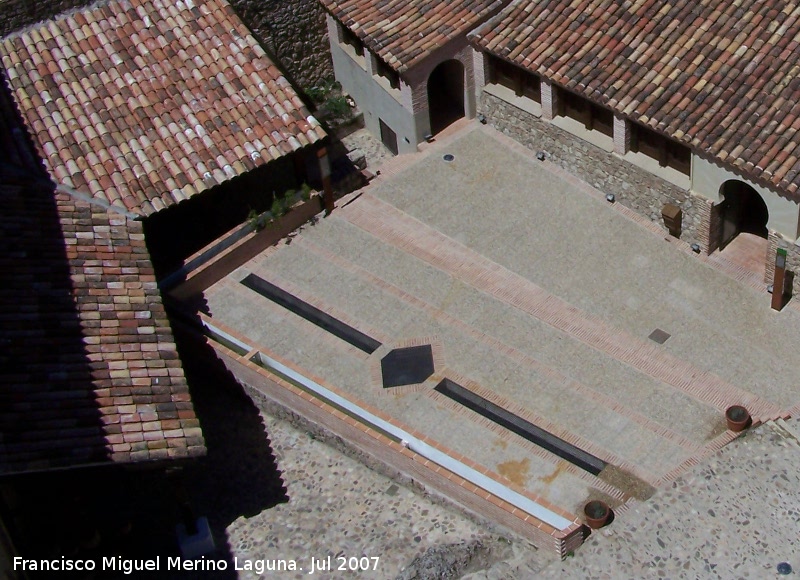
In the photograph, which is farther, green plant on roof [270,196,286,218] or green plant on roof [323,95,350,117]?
green plant on roof [323,95,350,117]

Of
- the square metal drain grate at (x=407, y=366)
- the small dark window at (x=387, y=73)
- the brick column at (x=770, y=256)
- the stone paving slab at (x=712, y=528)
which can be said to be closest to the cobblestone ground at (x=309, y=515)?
the stone paving slab at (x=712, y=528)

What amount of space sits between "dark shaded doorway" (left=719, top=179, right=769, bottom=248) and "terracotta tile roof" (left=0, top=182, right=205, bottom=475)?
1276 cm

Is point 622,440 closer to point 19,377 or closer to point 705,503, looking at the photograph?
point 705,503

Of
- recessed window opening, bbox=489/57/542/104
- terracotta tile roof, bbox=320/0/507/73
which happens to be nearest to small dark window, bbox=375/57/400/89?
terracotta tile roof, bbox=320/0/507/73

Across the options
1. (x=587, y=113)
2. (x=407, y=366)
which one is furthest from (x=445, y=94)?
(x=407, y=366)

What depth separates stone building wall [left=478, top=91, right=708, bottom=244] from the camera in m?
28.0

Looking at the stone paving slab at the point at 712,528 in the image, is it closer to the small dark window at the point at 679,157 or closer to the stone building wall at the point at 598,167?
the stone building wall at the point at 598,167

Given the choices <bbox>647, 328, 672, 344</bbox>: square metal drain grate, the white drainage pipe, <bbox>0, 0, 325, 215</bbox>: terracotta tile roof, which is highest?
<bbox>0, 0, 325, 215</bbox>: terracotta tile roof

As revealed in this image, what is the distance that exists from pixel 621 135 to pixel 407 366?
292 inches

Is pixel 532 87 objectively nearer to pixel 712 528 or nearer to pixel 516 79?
pixel 516 79

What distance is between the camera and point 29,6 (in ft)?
94.0

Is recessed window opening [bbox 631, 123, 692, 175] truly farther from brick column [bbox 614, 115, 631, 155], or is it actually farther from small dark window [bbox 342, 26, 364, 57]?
small dark window [bbox 342, 26, 364, 57]

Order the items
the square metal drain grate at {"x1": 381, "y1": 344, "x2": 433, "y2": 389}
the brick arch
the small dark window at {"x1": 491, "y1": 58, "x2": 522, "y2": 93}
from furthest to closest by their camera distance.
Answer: the brick arch, the small dark window at {"x1": 491, "y1": 58, "x2": 522, "y2": 93}, the square metal drain grate at {"x1": 381, "y1": 344, "x2": 433, "y2": 389}

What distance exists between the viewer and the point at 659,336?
26438mm
